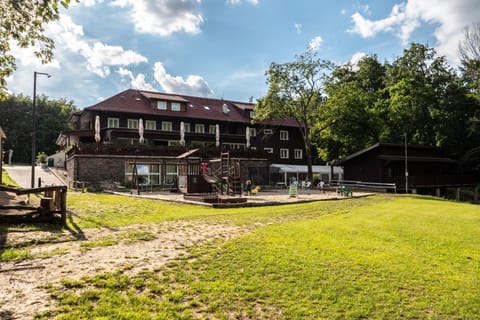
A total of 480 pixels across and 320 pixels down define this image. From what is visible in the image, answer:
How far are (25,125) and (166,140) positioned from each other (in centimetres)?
4033

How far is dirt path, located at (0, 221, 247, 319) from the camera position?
487 centimetres

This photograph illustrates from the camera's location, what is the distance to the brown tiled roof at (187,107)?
39.6 meters

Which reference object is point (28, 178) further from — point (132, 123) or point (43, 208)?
point (43, 208)

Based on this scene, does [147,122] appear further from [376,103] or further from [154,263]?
[154,263]

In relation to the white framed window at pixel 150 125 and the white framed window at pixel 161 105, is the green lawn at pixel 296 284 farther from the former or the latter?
the white framed window at pixel 161 105

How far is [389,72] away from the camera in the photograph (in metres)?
47.7

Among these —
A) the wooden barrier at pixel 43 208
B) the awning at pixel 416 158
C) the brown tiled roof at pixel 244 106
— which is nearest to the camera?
the wooden barrier at pixel 43 208

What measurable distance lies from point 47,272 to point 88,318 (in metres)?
1.99

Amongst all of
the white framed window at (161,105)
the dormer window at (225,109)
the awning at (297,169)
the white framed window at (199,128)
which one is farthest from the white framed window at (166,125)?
the awning at (297,169)

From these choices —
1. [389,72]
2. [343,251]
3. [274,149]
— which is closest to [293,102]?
[274,149]

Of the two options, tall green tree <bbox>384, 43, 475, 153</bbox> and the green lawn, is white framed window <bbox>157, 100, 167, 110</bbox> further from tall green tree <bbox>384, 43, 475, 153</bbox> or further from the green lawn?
the green lawn

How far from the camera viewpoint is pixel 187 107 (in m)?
46.2

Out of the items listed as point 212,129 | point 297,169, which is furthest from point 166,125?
point 297,169

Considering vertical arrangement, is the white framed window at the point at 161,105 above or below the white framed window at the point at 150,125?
above
